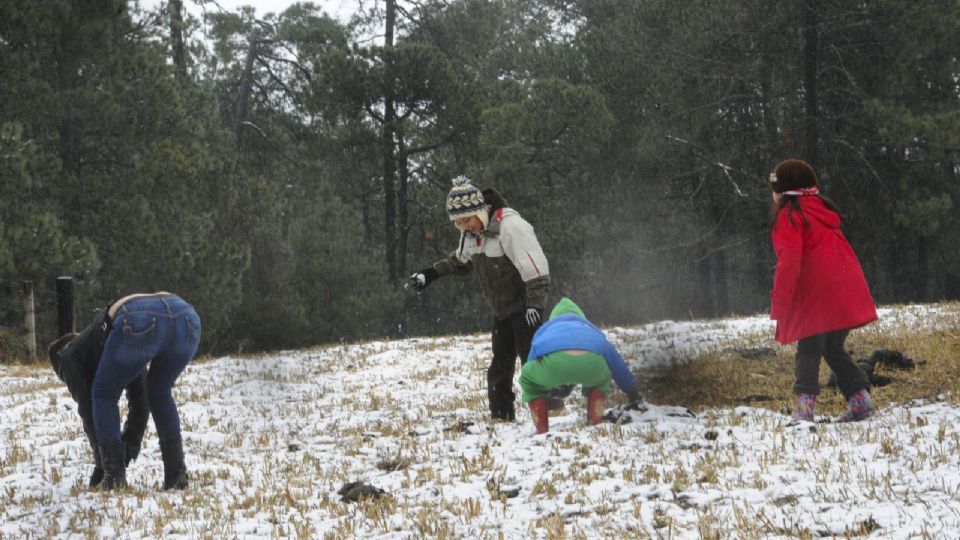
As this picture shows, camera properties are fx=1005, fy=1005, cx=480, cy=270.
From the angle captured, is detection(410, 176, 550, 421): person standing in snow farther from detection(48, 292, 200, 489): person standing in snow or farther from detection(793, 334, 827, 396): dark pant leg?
detection(48, 292, 200, 489): person standing in snow

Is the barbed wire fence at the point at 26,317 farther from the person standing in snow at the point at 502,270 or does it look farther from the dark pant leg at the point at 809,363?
the dark pant leg at the point at 809,363

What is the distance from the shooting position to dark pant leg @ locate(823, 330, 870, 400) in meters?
6.80

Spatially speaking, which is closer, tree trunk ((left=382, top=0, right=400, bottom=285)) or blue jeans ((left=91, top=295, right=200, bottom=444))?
blue jeans ((left=91, top=295, right=200, bottom=444))

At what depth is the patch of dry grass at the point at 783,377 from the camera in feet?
25.1

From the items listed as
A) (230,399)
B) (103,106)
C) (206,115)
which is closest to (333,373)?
(230,399)

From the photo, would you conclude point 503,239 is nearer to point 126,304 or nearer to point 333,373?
point 126,304

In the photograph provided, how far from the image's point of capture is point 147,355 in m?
6.22

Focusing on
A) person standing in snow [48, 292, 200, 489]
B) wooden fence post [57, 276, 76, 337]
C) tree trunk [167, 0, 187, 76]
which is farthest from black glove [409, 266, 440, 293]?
tree trunk [167, 0, 187, 76]

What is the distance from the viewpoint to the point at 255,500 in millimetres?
5988

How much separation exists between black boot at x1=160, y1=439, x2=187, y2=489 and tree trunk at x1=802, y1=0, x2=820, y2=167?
19591mm

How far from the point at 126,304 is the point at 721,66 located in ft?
70.0

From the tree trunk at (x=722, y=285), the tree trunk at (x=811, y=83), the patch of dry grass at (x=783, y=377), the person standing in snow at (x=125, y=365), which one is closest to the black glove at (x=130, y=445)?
the person standing in snow at (x=125, y=365)

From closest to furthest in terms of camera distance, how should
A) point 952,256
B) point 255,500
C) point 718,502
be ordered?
point 718,502 < point 255,500 < point 952,256

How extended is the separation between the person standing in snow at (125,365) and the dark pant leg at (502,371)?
2698mm
